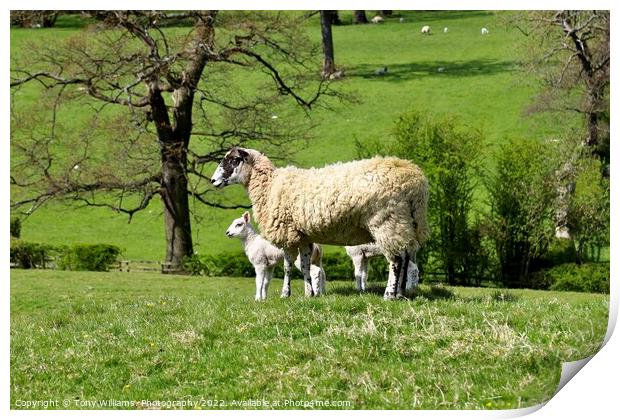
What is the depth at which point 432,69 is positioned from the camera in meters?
44.7

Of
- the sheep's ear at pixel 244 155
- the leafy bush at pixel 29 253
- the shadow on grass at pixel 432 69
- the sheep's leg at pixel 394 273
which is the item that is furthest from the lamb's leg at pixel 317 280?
the shadow on grass at pixel 432 69

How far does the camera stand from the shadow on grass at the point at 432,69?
42625 mm

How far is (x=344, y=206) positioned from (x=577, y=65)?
19.9 m

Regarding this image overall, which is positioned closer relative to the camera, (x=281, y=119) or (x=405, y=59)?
(x=281, y=119)

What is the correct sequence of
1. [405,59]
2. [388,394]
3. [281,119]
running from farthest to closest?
[405,59]
[281,119]
[388,394]

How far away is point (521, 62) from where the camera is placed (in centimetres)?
3788

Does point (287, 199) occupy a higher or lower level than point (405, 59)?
lower

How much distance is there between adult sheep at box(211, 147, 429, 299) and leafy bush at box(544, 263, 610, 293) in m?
14.0

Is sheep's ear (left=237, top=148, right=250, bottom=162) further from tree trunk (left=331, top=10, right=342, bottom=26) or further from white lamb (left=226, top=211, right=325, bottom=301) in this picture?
tree trunk (left=331, top=10, right=342, bottom=26)

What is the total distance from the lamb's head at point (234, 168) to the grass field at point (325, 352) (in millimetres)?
2271

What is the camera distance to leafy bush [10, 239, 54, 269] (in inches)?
1363

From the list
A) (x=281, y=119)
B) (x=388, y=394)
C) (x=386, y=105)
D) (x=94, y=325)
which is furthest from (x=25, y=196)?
(x=388, y=394)

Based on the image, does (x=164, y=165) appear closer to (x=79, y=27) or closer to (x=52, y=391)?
(x=79, y=27)

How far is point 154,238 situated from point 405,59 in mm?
14556
